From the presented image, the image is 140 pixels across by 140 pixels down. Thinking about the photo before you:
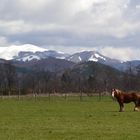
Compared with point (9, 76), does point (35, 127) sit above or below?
below

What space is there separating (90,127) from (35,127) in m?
2.61

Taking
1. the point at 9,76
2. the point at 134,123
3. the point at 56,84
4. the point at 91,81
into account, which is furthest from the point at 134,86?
the point at 134,123

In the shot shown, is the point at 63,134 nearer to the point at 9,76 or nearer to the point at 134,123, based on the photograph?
the point at 134,123

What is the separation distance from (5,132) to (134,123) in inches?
290

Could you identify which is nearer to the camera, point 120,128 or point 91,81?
point 120,128

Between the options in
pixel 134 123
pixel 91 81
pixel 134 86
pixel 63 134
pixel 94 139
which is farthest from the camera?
pixel 91 81

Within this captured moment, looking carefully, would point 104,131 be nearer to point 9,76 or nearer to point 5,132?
point 5,132

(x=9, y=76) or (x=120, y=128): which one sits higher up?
(x=9, y=76)

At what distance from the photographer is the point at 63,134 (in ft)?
67.9

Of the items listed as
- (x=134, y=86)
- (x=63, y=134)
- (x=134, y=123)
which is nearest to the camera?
(x=63, y=134)

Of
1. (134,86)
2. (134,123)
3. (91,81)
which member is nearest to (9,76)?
(91,81)

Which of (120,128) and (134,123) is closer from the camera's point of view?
(120,128)

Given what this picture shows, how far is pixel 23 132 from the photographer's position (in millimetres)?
21594

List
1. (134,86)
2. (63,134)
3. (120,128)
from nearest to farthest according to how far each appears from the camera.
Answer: (63,134)
(120,128)
(134,86)
